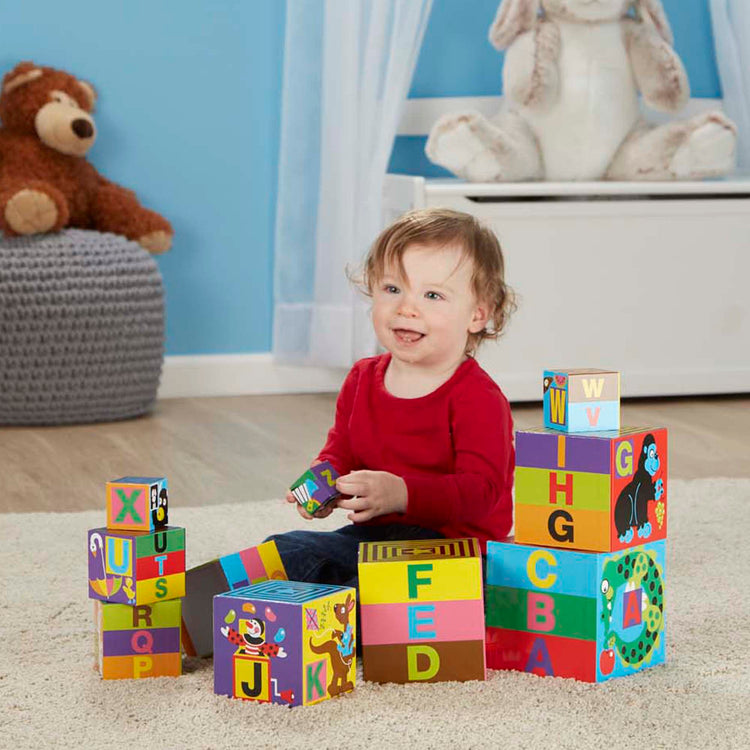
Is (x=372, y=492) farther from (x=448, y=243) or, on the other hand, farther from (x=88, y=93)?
(x=88, y=93)

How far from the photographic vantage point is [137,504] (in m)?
1.05

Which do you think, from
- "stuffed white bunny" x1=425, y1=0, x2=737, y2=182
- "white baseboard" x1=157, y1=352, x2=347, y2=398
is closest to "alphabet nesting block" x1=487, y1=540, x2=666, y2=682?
"stuffed white bunny" x1=425, y1=0, x2=737, y2=182

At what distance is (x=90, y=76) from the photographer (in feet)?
8.26

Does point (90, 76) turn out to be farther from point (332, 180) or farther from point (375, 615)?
point (375, 615)

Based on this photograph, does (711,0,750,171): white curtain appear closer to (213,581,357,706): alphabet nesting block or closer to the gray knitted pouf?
the gray knitted pouf

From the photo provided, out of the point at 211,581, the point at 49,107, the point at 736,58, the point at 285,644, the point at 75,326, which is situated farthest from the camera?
the point at 736,58

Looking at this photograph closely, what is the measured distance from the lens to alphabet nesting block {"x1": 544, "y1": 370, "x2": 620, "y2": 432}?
1.05 meters

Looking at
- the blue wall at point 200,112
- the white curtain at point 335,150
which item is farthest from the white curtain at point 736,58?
the white curtain at point 335,150

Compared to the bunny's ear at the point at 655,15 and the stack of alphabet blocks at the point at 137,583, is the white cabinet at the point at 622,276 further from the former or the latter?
the stack of alphabet blocks at the point at 137,583

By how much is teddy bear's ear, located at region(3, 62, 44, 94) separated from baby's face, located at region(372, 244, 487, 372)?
4.66 feet

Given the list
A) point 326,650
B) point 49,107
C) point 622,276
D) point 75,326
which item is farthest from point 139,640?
point 622,276

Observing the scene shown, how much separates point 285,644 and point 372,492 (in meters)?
0.21

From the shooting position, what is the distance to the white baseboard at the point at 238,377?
2.65m

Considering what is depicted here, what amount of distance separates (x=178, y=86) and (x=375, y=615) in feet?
5.78
